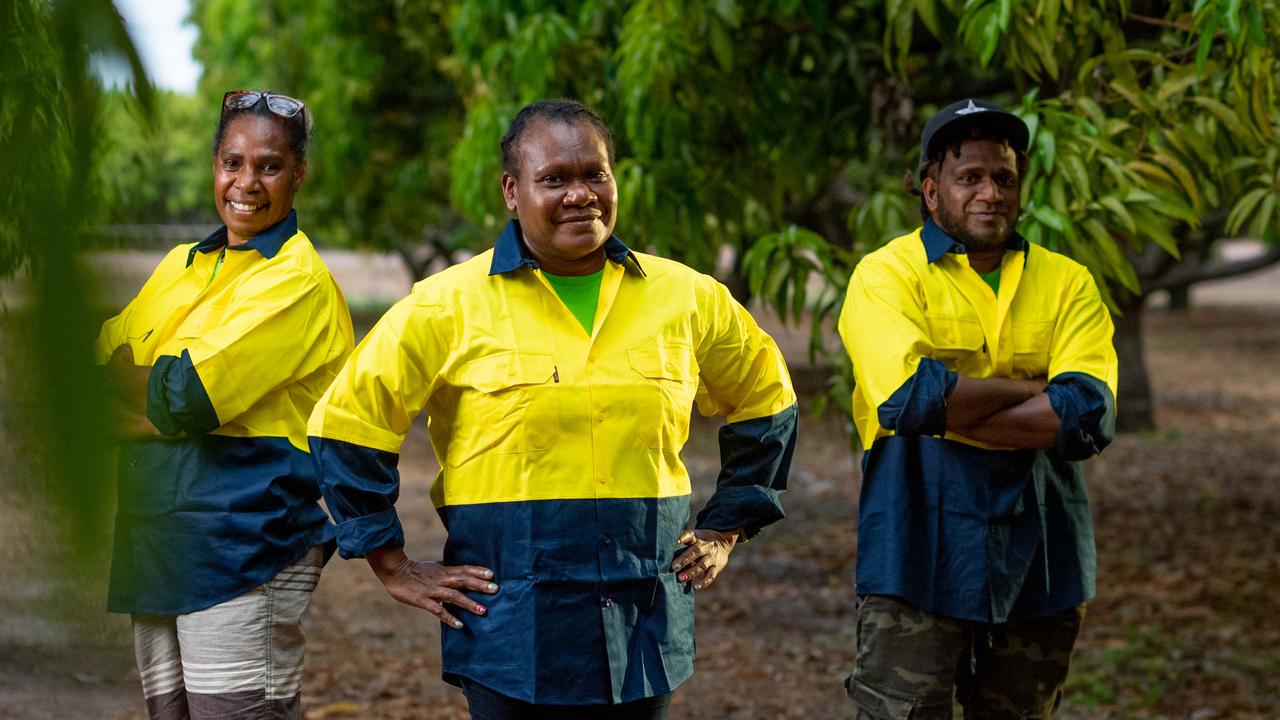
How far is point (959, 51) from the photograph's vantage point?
18.4 feet

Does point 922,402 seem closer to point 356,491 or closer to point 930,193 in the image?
point 930,193

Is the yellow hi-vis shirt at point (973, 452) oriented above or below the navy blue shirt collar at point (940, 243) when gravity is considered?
below

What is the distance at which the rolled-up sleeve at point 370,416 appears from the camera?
2.66 m

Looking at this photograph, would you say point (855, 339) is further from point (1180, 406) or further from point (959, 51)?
point (1180, 406)

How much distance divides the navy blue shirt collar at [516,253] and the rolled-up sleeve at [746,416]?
0.24 m

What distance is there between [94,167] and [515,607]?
2.09 m

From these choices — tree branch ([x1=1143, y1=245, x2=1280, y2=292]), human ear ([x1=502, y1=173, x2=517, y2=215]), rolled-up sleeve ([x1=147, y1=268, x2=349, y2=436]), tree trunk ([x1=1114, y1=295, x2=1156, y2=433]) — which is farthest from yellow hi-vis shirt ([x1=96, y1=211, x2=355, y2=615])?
tree trunk ([x1=1114, y1=295, x2=1156, y2=433])

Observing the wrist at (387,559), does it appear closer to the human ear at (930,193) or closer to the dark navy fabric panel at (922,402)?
the dark navy fabric panel at (922,402)

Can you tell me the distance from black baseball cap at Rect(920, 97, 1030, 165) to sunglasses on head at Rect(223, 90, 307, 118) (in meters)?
1.44

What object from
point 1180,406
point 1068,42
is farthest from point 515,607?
point 1180,406

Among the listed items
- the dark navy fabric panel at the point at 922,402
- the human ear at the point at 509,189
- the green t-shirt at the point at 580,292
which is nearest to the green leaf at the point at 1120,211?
the dark navy fabric panel at the point at 922,402

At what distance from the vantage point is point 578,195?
2.68m

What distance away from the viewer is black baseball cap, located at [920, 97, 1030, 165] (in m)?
3.33

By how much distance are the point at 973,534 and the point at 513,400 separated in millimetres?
1253
